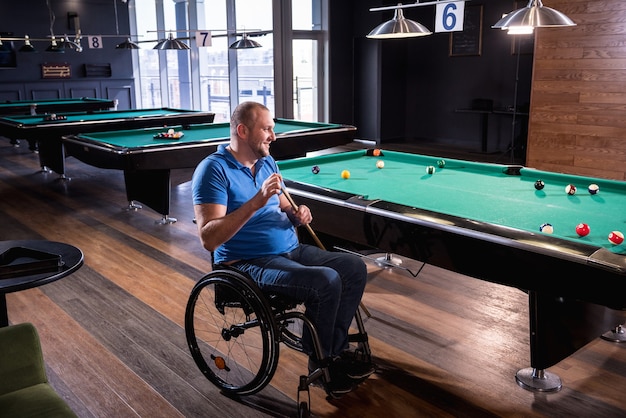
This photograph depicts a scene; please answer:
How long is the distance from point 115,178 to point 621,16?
529 centimetres

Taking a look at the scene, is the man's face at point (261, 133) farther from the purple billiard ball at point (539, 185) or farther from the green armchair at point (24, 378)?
the purple billiard ball at point (539, 185)

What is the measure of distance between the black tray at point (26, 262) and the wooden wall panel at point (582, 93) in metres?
5.03

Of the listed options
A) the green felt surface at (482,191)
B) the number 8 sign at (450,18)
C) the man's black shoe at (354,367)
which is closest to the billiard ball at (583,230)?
the green felt surface at (482,191)

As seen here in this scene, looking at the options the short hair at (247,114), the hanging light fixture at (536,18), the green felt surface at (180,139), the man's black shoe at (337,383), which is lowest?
the man's black shoe at (337,383)

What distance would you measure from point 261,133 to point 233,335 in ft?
2.52

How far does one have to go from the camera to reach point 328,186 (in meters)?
3.02

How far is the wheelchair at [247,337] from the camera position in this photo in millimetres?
2008

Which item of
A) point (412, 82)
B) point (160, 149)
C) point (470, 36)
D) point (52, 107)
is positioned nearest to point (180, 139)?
point (160, 149)

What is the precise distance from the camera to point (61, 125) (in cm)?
614

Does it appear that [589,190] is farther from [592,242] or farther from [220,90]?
[220,90]

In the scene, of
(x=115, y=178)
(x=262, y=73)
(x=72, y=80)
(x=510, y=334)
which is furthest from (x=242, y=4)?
(x=510, y=334)

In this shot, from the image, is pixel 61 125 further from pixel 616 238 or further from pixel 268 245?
pixel 616 238

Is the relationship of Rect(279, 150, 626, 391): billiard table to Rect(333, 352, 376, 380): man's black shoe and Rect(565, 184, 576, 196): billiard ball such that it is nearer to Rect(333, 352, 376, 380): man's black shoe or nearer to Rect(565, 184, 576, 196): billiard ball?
Rect(565, 184, 576, 196): billiard ball

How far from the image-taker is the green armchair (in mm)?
1528
